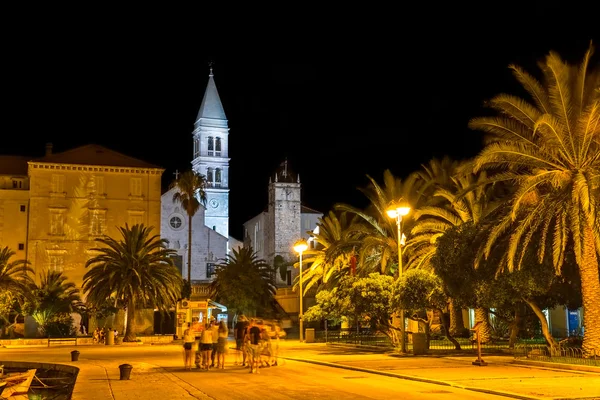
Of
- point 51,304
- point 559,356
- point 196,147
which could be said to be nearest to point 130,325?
point 51,304

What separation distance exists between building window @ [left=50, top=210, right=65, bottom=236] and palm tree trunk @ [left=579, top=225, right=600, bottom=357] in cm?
5282

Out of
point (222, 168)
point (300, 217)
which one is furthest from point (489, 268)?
point (222, 168)

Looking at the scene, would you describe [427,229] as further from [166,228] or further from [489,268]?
[166,228]

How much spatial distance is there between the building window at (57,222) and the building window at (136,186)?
6927mm

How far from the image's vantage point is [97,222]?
2662 inches

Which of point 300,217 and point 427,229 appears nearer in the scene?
point 427,229

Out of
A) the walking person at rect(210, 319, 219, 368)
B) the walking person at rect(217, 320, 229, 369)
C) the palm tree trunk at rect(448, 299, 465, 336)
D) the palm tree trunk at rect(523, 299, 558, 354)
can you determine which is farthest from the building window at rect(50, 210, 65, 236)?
the palm tree trunk at rect(523, 299, 558, 354)

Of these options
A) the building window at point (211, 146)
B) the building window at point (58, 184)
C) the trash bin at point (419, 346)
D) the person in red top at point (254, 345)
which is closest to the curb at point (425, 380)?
the person in red top at point (254, 345)

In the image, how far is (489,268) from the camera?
2764cm

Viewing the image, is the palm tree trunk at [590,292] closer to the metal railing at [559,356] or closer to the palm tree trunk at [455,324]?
the metal railing at [559,356]

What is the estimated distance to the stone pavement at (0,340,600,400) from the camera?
646 inches

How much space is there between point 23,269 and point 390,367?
148 feet

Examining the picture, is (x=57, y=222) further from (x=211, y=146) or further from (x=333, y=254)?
(x=211, y=146)

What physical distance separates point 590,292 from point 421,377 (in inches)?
331
